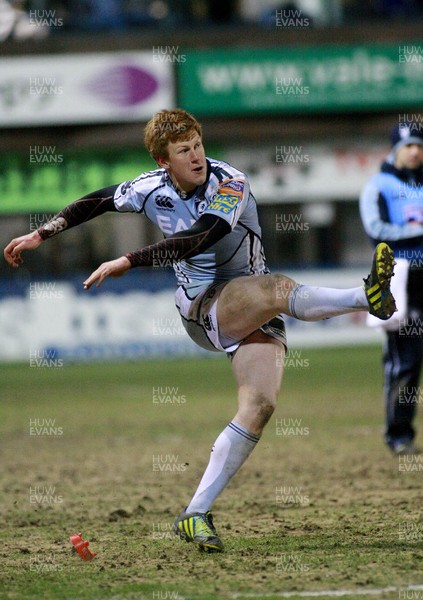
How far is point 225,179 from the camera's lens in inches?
272

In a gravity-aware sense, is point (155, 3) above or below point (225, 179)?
above

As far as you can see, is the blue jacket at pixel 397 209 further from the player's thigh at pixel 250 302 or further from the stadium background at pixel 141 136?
the stadium background at pixel 141 136

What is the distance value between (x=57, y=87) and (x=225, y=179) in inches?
723

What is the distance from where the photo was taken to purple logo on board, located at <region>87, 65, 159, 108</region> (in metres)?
24.3

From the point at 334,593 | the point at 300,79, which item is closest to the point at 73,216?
the point at 334,593

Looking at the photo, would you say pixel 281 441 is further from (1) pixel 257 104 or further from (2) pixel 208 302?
(1) pixel 257 104

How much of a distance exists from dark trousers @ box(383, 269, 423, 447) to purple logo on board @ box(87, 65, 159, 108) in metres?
14.8

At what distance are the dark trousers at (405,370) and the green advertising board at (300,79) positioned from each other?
15.0m

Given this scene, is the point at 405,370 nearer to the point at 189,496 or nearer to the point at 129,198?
the point at 189,496

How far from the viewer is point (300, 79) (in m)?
25.0

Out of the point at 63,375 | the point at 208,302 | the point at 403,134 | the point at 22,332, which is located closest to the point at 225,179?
the point at 208,302

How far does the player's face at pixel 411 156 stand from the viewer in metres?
10.3

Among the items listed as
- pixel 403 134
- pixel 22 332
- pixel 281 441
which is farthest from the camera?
pixel 22 332

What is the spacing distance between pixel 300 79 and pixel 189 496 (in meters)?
17.3
